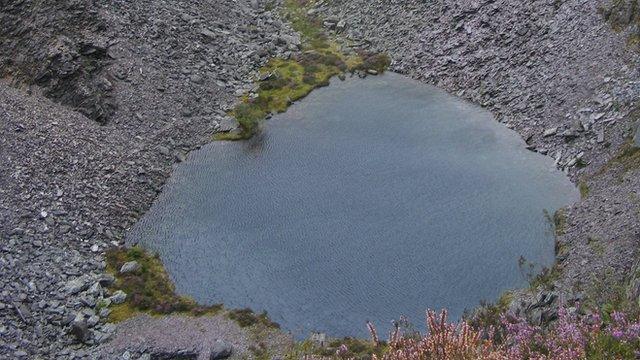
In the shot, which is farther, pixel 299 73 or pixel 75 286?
pixel 299 73

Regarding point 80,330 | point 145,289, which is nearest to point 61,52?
point 145,289

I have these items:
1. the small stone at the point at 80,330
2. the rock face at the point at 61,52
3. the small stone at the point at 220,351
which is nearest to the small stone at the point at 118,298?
the small stone at the point at 80,330

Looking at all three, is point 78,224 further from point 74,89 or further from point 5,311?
point 74,89

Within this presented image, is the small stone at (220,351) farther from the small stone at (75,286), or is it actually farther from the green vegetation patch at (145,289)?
the small stone at (75,286)

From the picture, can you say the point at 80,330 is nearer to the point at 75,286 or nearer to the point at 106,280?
the point at 75,286

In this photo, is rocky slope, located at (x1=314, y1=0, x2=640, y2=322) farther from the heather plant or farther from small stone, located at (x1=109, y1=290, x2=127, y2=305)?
small stone, located at (x1=109, y1=290, x2=127, y2=305)

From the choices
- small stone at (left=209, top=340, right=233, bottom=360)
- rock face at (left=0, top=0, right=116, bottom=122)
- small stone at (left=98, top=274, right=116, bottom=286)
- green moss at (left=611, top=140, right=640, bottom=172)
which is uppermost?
rock face at (left=0, top=0, right=116, bottom=122)

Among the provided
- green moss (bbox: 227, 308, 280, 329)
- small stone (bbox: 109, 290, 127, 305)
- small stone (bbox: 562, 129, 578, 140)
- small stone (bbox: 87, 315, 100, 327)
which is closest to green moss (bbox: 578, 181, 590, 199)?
small stone (bbox: 562, 129, 578, 140)
